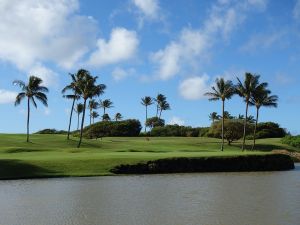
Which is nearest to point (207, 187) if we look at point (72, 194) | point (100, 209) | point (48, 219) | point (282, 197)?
point (282, 197)

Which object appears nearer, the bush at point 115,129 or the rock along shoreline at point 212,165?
the rock along shoreline at point 212,165

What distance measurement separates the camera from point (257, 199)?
84.4ft

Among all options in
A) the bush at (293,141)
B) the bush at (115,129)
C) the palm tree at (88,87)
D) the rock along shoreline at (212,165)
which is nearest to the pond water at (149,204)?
the rock along shoreline at (212,165)

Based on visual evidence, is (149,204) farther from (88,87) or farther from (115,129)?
(115,129)

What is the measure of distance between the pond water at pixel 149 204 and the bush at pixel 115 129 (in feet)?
311

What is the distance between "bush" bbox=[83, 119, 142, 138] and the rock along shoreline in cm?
7715

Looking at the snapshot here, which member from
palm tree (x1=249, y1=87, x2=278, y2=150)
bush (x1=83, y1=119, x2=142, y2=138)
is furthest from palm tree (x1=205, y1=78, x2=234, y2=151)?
bush (x1=83, y1=119, x2=142, y2=138)

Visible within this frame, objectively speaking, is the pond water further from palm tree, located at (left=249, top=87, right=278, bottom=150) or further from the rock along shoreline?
palm tree, located at (left=249, top=87, right=278, bottom=150)

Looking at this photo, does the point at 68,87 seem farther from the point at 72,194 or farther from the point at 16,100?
the point at 72,194

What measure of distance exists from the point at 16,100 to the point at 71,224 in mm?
70674

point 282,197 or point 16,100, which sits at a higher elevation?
point 16,100

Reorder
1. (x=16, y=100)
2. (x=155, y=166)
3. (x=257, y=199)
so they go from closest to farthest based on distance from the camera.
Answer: (x=257, y=199) < (x=155, y=166) < (x=16, y=100)

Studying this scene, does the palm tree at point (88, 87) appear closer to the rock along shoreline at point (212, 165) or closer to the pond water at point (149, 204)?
the rock along shoreline at point (212, 165)

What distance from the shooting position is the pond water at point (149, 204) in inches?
774
